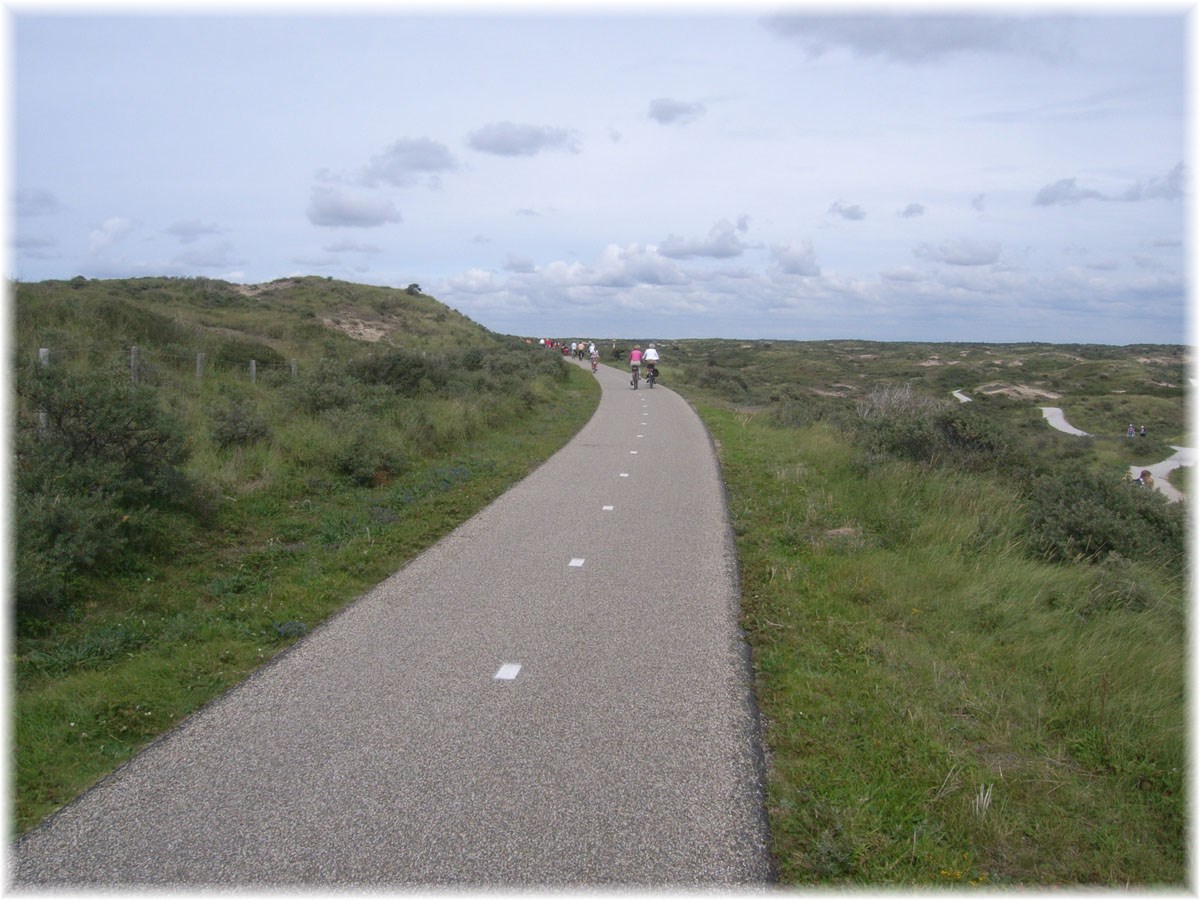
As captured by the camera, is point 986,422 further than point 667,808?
Yes

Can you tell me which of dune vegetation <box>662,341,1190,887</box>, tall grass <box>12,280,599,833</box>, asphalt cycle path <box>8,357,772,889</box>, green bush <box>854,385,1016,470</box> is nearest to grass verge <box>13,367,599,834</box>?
tall grass <box>12,280,599,833</box>

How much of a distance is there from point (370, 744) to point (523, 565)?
347cm

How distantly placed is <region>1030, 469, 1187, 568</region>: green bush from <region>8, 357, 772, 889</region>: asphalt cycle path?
3.92 meters

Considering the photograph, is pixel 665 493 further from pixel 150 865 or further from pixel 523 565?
pixel 150 865

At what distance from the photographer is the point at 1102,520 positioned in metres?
8.38

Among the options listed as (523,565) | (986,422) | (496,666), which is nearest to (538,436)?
(986,422)

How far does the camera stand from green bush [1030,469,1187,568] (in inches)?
329

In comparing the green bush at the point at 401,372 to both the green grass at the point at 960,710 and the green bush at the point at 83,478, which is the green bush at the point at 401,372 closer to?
the green bush at the point at 83,478

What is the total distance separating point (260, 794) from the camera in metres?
3.72

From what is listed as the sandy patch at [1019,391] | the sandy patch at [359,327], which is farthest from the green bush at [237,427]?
the sandy patch at [1019,391]

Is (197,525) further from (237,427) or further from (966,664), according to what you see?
(966,664)

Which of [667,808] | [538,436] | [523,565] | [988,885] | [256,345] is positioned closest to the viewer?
[988,885]

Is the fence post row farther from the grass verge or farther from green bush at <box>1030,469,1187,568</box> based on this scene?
green bush at <box>1030,469,1187,568</box>

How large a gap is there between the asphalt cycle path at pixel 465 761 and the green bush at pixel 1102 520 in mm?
3916
